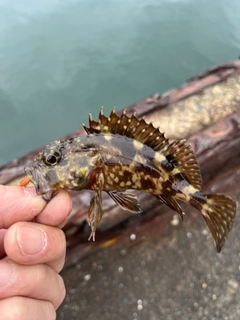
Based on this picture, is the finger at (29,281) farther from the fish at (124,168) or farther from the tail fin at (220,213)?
the tail fin at (220,213)

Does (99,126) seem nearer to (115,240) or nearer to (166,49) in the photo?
(115,240)

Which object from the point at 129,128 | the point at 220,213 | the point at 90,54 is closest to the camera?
the point at 129,128

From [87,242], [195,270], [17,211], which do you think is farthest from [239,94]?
[17,211]

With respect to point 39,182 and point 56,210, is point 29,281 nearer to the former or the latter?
point 56,210

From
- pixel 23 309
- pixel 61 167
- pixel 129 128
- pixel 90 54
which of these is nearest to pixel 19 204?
pixel 61 167

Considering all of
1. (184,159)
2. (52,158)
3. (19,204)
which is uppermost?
(52,158)

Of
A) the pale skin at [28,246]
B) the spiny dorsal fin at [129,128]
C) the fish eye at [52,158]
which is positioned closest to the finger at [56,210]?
the pale skin at [28,246]

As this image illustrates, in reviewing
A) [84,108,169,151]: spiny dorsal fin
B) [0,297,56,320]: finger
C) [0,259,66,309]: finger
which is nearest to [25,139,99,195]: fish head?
[84,108,169,151]: spiny dorsal fin
